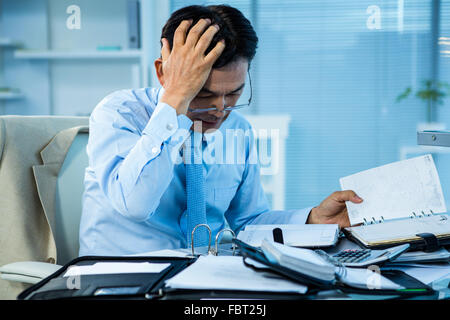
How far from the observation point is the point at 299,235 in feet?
3.26

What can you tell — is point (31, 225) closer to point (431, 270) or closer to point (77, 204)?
point (77, 204)

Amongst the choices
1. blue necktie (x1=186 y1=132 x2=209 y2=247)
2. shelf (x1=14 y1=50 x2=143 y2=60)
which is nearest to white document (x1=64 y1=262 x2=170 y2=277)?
blue necktie (x1=186 y1=132 x2=209 y2=247)

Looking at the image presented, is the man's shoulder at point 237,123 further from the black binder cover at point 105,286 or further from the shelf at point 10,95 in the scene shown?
the shelf at point 10,95

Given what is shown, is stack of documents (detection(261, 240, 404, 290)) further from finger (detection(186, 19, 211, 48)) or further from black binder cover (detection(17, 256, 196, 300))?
finger (detection(186, 19, 211, 48))

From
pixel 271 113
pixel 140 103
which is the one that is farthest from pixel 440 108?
pixel 140 103

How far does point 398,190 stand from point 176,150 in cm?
48

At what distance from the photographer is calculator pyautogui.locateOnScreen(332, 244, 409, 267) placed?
0.79 meters

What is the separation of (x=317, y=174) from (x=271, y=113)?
1.57ft

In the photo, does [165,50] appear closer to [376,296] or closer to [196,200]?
[196,200]

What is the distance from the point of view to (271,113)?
2924 mm

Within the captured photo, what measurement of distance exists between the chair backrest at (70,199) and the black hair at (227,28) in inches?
16.7

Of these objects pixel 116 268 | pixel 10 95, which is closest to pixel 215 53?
pixel 116 268

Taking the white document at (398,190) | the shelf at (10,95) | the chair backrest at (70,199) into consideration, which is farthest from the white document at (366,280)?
the shelf at (10,95)

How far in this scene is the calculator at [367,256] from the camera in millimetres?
787
